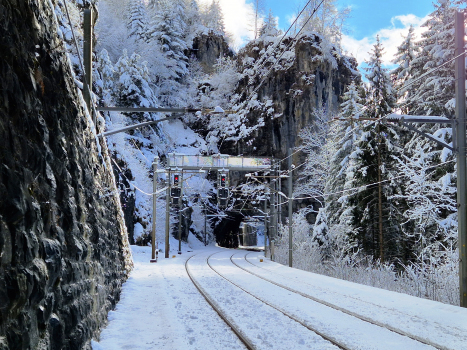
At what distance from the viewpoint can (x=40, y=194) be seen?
3789 millimetres

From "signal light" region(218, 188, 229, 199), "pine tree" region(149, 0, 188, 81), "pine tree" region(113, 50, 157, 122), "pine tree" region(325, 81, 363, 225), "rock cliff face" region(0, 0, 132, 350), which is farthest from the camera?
"pine tree" region(149, 0, 188, 81)

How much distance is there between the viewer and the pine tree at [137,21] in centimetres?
6059

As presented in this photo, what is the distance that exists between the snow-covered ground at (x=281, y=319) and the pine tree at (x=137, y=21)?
5413 centimetres

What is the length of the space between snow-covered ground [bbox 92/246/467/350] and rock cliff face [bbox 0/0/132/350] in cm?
161

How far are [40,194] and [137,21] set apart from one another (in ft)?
209

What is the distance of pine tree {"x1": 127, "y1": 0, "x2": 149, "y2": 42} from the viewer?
60594mm

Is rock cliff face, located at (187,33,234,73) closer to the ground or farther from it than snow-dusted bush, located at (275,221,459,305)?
farther from it

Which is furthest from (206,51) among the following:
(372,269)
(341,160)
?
(372,269)

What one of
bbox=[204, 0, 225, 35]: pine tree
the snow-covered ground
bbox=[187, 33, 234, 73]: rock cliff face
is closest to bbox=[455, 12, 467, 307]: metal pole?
the snow-covered ground

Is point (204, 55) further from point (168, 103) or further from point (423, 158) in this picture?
point (423, 158)

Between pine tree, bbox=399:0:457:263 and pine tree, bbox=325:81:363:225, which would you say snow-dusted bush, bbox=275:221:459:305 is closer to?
pine tree, bbox=399:0:457:263

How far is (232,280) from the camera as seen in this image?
1566 centimetres

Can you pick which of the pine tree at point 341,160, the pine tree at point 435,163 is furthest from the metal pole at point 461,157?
the pine tree at point 341,160

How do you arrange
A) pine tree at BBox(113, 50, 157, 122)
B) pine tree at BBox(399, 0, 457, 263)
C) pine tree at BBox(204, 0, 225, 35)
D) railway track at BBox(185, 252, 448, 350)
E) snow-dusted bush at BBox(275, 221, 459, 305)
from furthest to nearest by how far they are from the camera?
pine tree at BBox(204, 0, 225, 35), pine tree at BBox(113, 50, 157, 122), pine tree at BBox(399, 0, 457, 263), snow-dusted bush at BBox(275, 221, 459, 305), railway track at BBox(185, 252, 448, 350)
